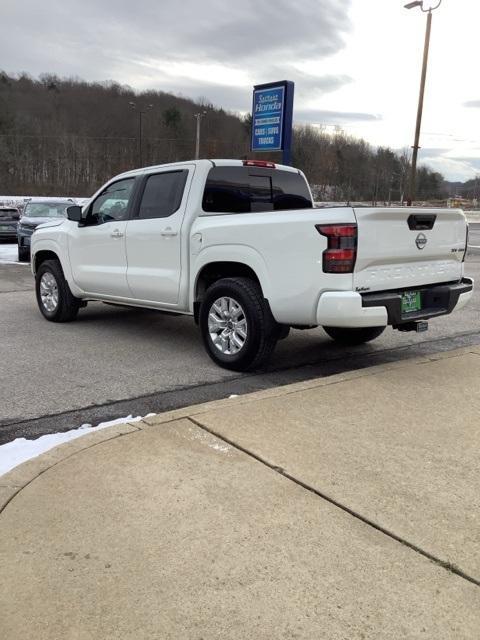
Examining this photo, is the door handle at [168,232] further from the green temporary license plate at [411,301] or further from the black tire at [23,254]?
the black tire at [23,254]

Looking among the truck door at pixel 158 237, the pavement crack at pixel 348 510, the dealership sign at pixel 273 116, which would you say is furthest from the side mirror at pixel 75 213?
the dealership sign at pixel 273 116

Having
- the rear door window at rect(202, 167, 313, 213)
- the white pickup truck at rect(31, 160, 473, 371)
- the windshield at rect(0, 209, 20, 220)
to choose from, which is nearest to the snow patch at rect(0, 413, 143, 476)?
the white pickup truck at rect(31, 160, 473, 371)

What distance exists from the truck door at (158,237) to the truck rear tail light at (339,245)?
1718 mm

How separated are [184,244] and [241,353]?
4.13 feet

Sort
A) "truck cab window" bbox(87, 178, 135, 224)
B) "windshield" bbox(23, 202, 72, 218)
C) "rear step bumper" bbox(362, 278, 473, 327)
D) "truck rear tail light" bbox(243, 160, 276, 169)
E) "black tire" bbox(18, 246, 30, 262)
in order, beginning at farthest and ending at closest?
"windshield" bbox(23, 202, 72, 218) < "black tire" bbox(18, 246, 30, 262) < "truck cab window" bbox(87, 178, 135, 224) < "truck rear tail light" bbox(243, 160, 276, 169) < "rear step bumper" bbox(362, 278, 473, 327)

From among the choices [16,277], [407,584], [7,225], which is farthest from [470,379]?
[7,225]

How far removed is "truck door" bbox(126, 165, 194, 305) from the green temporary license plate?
84.3 inches

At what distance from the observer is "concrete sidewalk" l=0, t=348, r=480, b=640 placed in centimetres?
225

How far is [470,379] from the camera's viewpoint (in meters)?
5.28

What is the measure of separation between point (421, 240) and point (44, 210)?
13468 millimetres

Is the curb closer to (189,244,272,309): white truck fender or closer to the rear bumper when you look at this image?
the rear bumper

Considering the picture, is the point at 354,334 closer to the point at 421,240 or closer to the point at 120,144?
the point at 421,240

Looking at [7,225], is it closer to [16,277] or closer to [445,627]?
[16,277]

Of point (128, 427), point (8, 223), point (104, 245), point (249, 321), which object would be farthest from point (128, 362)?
point (8, 223)
